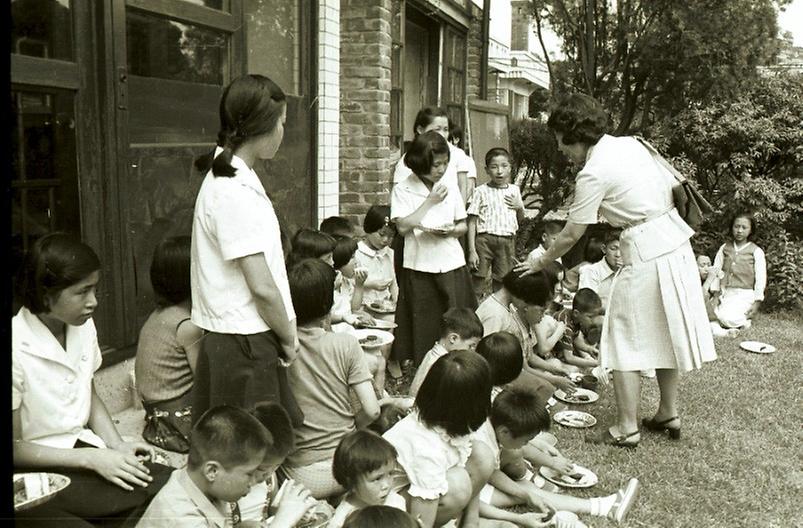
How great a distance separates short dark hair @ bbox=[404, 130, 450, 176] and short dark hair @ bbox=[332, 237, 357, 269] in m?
0.66

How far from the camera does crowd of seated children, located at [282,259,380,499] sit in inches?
132

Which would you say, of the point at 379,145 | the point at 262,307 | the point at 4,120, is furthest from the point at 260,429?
the point at 379,145

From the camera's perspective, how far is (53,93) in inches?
136

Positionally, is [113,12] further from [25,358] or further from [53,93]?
[25,358]

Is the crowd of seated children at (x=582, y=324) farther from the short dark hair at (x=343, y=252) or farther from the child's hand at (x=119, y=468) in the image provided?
the child's hand at (x=119, y=468)

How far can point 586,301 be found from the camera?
6277 millimetres

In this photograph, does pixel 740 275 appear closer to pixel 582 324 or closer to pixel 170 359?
pixel 582 324

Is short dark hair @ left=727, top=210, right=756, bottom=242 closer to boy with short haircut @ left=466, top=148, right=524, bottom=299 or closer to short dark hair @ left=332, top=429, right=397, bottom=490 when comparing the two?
boy with short haircut @ left=466, top=148, right=524, bottom=299

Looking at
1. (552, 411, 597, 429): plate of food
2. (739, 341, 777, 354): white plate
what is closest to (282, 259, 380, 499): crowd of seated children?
(552, 411, 597, 429): plate of food

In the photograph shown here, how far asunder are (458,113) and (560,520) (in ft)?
26.4

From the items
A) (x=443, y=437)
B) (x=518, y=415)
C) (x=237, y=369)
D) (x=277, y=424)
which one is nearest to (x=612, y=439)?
(x=518, y=415)

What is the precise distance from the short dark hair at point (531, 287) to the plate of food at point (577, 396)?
873mm

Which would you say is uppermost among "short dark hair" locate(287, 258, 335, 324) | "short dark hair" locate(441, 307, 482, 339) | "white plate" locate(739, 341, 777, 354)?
"short dark hair" locate(287, 258, 335, 324)

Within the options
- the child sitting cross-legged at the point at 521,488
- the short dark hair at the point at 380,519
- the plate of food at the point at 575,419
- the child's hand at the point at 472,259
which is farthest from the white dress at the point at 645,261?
the short dark hair at the point at 380,519
